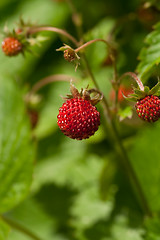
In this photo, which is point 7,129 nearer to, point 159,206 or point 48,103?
point 159,206

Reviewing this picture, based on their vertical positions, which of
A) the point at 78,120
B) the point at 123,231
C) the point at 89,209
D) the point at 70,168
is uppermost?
the point at 70,168

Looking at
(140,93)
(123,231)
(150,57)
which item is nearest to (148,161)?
(123,231)

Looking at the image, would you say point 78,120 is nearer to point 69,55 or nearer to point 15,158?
point 69,55

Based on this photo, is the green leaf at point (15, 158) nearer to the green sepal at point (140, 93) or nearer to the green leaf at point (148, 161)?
the green leaf at point (148, 161)

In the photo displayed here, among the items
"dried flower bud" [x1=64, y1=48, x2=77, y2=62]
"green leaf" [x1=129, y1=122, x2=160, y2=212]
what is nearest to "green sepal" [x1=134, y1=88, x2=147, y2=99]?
"dried flower bud" [x1=64, y1=48, x2=77, y2=62]

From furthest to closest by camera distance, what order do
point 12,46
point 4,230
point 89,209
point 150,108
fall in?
point 89,209 < point 4,230 < point 12,46 < point 150,108

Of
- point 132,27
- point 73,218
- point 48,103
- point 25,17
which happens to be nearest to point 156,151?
point 73,218

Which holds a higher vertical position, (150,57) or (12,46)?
A: (12,46)
